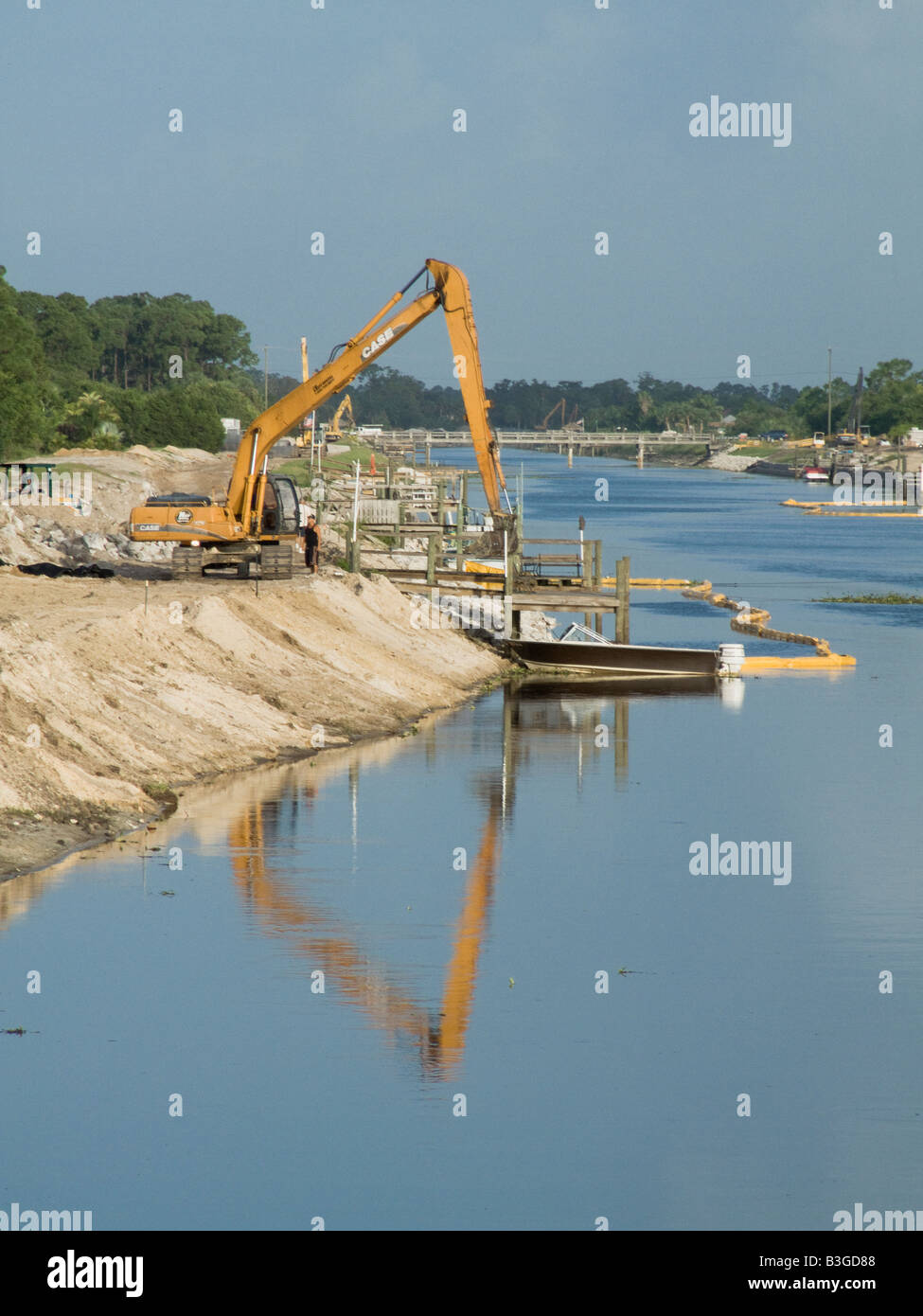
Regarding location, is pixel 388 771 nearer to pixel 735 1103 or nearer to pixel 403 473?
pixel 735 1103

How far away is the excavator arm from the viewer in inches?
1700

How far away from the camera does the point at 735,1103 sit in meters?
15.2

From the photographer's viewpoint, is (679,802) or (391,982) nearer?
(391,982)

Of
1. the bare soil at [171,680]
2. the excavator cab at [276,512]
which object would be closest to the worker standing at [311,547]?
the bare soil at [171,680]

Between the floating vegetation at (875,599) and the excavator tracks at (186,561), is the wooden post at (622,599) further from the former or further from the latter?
the floating vegetation at (875,599)

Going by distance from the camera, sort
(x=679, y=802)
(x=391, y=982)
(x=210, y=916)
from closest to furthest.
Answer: (x=391, y=982), (x=210, y=916), (x=679, y=802)

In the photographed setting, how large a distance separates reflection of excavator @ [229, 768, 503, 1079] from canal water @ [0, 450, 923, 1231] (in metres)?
0.05

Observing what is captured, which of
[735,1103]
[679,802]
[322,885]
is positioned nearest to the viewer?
[735,1103]

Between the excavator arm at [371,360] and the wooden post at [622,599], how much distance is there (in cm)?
359

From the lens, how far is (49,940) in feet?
62.7

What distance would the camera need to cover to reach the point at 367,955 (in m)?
19.2

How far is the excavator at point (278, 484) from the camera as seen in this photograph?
139 feet
